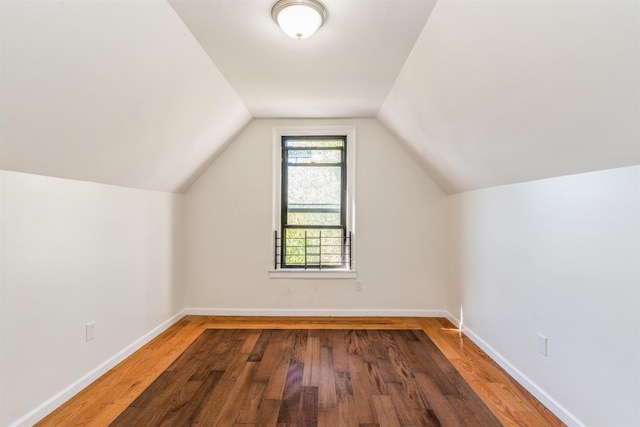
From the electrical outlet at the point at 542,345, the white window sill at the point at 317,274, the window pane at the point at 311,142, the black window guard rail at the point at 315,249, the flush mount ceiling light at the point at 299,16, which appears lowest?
the electrical outlet at the point at 542,345

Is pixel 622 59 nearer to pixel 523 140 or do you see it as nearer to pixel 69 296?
pixel 523 140

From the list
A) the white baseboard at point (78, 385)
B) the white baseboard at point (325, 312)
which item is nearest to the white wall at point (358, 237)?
the white baseboard at point (325, 312)

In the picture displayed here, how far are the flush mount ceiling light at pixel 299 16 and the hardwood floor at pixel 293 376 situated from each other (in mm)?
2228

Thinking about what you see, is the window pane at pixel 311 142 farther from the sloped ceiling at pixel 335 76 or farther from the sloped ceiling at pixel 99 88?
the sloped ceiling at pixel 99 88

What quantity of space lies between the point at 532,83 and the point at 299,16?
120 cm

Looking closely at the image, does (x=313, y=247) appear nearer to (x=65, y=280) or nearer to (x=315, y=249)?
(x=315, y=249)

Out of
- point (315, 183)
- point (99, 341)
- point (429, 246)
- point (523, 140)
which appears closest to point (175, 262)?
point (99, 341)

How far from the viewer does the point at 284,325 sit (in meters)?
3.45

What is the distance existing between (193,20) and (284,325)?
2811 mm

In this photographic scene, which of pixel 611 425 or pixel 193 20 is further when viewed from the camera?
pixel 193 20

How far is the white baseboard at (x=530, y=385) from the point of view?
72.0 inches

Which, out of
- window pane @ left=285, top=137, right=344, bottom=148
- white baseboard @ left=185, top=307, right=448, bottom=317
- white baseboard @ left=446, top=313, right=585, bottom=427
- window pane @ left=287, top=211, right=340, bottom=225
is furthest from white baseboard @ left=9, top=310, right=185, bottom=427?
white baseboard @ left=446, top=313, right=585, bottom=427

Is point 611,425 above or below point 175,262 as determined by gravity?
below

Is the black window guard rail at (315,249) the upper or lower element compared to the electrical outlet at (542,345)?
upper
